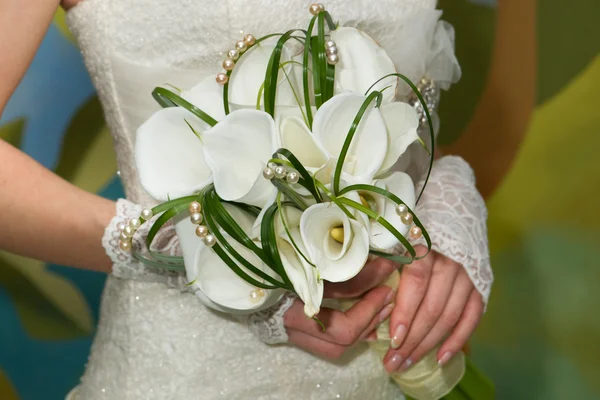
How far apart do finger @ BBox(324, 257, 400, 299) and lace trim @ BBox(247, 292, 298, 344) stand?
0.15ft

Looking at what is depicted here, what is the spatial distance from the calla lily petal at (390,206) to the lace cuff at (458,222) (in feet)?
0.83

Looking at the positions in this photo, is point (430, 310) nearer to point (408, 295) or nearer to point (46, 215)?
point (408, 295)

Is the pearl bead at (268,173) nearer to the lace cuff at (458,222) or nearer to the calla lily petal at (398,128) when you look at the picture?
the calla lily petal at (398,128)

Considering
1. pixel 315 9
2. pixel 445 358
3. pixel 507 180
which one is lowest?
pixel 507 180

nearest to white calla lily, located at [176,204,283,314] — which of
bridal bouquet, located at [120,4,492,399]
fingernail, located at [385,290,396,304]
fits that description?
bridal bouquet, located at [120,4,492,399]

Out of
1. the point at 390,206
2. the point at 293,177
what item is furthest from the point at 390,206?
the point at 293,177

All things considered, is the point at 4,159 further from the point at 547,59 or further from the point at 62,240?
the point at 547,59

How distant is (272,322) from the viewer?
0.74 meters

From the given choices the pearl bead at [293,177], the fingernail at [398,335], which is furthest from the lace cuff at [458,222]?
the pearl bead at [293,177]

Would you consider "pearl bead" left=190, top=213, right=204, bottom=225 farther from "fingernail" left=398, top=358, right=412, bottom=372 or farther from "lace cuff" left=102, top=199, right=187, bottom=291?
"fingernail" left=398, top=358, right=412, bottom=372

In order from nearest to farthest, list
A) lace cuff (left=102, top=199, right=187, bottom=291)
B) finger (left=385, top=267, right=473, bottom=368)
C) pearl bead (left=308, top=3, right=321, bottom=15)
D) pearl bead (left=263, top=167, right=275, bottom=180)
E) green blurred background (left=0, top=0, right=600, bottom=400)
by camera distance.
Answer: pearl bead (left=263, top=167, right=275, bottom=180) → pearl bead (left=308, top=3, right=321, bottom=15) → lace cuff (left=102, top=199, right=187, bottom=291) → finger (left=385, top=267, right=473, bottom=368) → green blurred background (left=0, top=0, right=600, bottom=400)

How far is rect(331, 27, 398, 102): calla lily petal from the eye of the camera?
0.60 meters

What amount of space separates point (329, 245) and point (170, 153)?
16 centimetres

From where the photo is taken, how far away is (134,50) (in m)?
0.75
